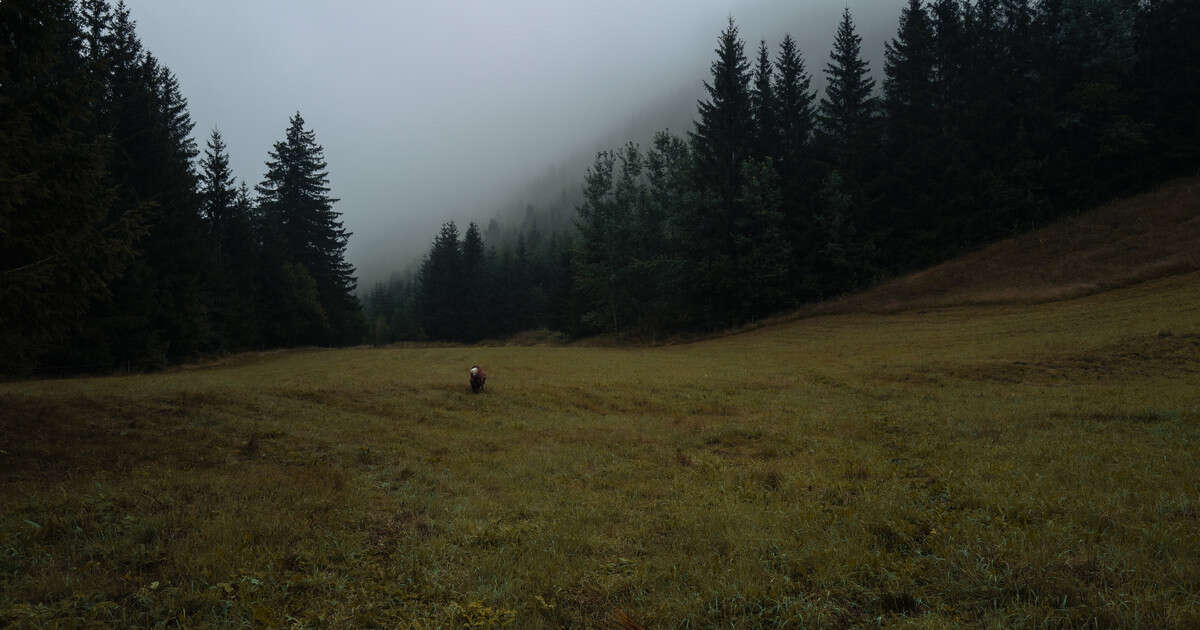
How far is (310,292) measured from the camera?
5288cm

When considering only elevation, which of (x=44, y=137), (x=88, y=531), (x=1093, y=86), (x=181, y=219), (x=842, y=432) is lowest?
(x=842, y=432)

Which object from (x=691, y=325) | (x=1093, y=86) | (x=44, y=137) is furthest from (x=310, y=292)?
(x=1093, y=86)

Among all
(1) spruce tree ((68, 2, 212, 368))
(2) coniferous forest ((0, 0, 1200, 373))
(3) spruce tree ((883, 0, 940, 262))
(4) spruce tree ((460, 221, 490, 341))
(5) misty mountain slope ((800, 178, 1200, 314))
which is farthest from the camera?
(4) spruce tree ((460, 221, 490, 341))

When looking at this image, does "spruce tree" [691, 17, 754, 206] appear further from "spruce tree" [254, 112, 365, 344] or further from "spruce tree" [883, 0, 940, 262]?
"spruce tree" [254, 112, 365, 344]

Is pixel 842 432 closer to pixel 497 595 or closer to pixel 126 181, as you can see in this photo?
pixel 497 595

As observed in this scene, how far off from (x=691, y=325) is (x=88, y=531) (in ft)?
152

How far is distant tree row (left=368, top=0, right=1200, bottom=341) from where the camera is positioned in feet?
148

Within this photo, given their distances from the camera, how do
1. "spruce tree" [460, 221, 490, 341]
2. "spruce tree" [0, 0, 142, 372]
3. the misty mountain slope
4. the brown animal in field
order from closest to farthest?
"spruce tree" [0, 0, 142, 372]
the brown animal in field
the misty mountain slope
"spruce tree" [460, 221, 490, 341]

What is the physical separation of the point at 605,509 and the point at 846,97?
193ft

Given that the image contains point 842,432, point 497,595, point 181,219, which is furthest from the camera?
point 181,219

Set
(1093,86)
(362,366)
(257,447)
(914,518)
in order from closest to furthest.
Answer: (914,518) < (257,447) < (362,366) < (1093,86)

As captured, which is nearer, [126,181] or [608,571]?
[608,571]

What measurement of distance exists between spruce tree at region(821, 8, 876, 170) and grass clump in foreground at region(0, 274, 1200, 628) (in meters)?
42.6

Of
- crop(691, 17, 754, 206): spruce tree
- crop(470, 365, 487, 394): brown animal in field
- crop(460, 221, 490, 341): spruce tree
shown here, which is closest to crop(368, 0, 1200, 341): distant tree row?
crop(691, 17, 754, 206): spruce tree
